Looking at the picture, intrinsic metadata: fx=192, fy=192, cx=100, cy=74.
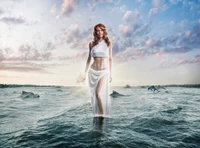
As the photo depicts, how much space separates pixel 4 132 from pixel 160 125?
5.51m

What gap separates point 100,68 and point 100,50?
0.75 m

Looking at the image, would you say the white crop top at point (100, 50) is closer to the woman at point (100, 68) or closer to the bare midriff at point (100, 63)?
the woman at point (100, 68)

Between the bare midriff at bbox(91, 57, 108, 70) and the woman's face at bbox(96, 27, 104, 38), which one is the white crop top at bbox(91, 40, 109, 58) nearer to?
the bare midriff at bbox(91, 57, 108, 70)

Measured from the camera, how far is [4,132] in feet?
20.3

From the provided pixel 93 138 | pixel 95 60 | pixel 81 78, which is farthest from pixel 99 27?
pixel 93 138

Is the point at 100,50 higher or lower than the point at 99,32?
lower

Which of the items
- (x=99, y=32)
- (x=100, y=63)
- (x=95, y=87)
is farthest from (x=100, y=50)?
(x=95, y=87)

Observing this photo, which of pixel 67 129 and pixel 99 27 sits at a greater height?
pixel 99 27

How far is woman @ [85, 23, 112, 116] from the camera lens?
7.83 meters

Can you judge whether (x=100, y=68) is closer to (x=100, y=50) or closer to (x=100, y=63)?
(x=100, y=63)

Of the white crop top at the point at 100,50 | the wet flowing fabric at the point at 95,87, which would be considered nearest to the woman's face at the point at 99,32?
the white crop top at the point at 100,50

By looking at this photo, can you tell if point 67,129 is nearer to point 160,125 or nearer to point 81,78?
point 81,78

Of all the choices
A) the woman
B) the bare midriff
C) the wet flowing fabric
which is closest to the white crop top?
the woman

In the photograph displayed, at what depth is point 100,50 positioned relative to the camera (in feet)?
25.5
